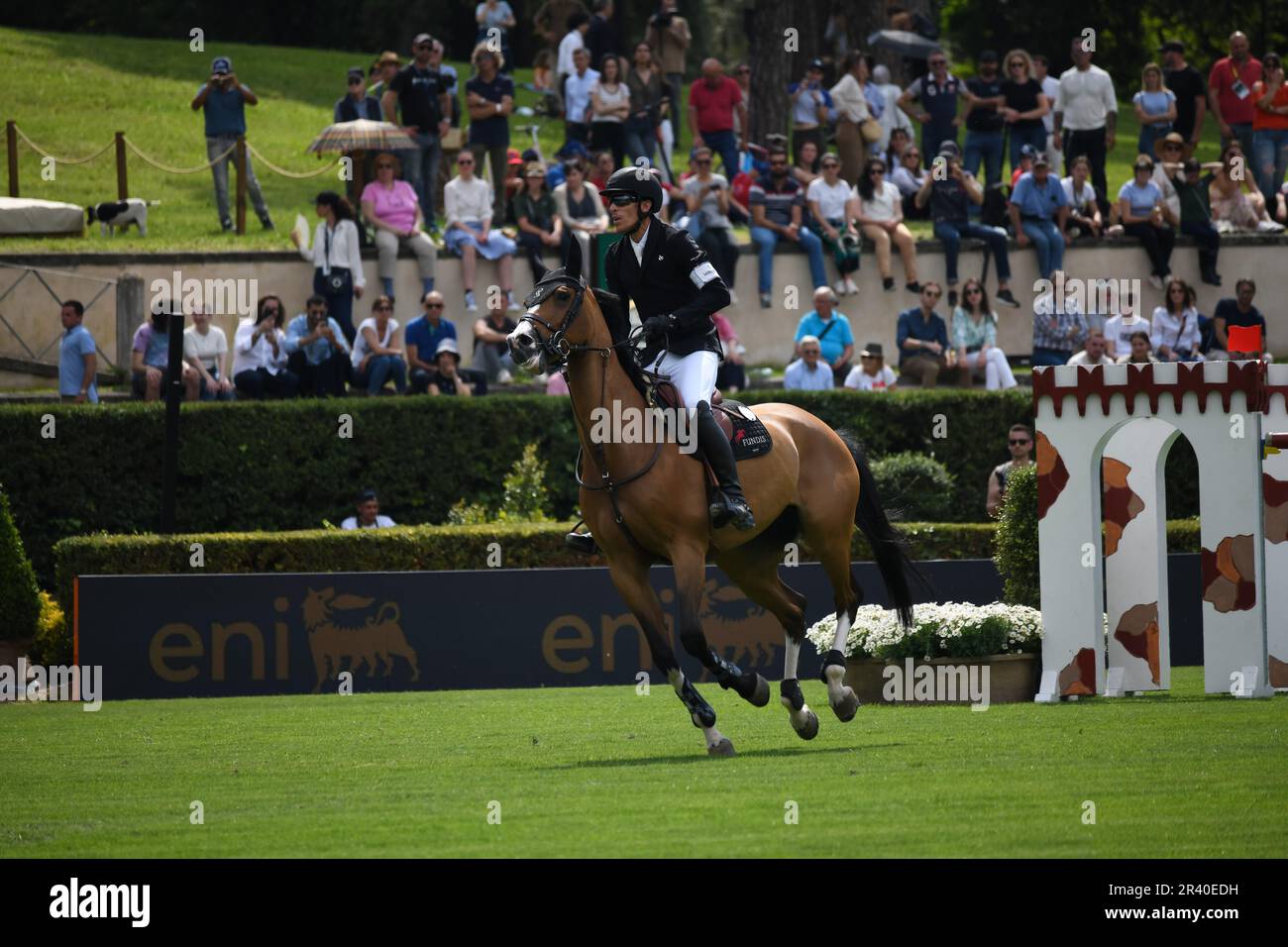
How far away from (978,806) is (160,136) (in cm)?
2909

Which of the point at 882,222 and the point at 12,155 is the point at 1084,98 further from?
the point at 12,155

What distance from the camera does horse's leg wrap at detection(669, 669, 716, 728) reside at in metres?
9.54

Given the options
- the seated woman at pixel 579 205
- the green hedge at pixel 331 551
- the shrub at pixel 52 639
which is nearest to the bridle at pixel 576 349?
the green hedge at pixel 331 551

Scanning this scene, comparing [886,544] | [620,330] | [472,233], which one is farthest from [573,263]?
[472,233]

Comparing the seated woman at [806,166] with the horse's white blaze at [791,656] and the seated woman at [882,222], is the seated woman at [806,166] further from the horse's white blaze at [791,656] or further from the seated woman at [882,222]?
the horse's white blaze at [791,656]

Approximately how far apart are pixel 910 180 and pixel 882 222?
1.96 meters

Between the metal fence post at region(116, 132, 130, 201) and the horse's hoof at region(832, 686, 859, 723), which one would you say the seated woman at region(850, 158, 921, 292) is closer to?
A: the metal fence post at region(116, 132, 130, 201)

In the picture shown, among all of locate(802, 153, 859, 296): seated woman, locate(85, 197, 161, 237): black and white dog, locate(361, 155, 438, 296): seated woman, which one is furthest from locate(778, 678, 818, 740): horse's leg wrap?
locate(85, 197, 161, 237): black and white dog

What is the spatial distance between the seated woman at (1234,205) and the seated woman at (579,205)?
8912mm

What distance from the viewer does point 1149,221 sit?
24656mm

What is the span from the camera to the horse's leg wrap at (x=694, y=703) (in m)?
9.54

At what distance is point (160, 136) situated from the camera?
110 ft

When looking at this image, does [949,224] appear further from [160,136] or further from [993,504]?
[160,136]
